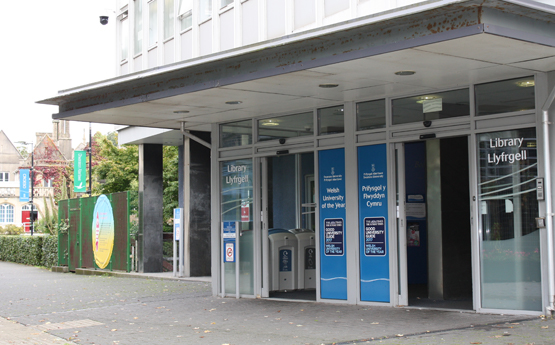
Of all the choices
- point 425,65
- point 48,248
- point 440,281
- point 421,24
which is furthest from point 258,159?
point 48,248

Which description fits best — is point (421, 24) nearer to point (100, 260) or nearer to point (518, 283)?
point (518, 283)

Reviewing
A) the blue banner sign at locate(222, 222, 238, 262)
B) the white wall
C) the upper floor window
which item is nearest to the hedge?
the white wall

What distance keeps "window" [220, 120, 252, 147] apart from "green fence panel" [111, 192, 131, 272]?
24.2 ft

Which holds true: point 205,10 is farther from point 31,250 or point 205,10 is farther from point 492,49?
point 31,250

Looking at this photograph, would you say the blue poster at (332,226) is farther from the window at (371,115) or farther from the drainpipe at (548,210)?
the drainpipe at (548,210)

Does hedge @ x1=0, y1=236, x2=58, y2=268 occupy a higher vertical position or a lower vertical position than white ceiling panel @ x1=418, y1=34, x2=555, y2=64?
lower

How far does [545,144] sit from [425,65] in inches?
74.2

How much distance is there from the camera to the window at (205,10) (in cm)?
1372

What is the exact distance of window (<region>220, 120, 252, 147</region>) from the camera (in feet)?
39.5

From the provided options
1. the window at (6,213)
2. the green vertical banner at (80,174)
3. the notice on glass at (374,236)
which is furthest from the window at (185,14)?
the window at (6,213)

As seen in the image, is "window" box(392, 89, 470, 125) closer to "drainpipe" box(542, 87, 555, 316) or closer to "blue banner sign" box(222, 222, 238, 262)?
"drainpipe" box(542, 87, 555, 316)

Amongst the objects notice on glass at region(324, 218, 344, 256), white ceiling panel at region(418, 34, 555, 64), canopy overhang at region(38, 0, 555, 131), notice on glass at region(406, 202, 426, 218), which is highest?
canopy overhang at region(38, 0, 555, 131)

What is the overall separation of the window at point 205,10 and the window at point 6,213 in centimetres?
6593

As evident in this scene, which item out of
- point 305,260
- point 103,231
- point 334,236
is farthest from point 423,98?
point 103,231
